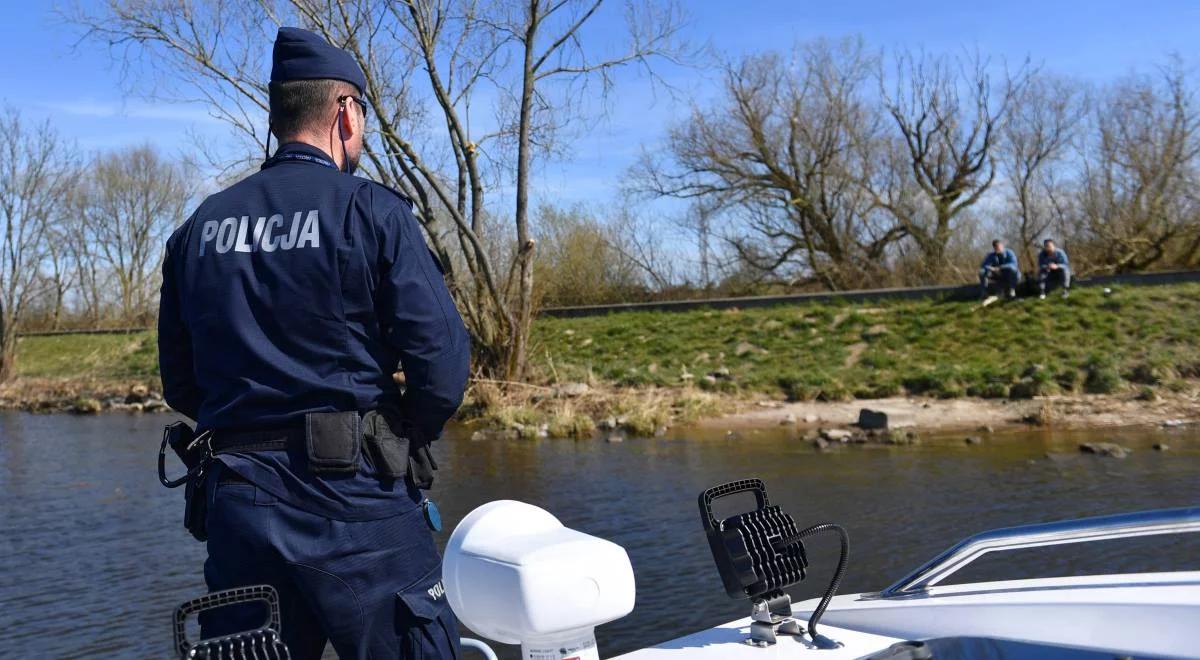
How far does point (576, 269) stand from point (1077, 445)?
18365 mm

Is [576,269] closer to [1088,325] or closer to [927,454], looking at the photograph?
[1088,325]

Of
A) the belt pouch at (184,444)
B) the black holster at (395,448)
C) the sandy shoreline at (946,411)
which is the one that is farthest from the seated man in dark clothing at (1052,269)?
the belt pouch at (184,444)

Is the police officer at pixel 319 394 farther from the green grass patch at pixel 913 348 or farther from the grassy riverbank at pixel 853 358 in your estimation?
the green grass patch at pixel 913 348

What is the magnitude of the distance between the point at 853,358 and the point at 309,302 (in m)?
16.7

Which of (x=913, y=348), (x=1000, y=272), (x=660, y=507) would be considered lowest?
(x=660, y=507)

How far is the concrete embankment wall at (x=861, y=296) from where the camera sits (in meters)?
19.2

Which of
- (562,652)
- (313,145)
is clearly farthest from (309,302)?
(562,652)

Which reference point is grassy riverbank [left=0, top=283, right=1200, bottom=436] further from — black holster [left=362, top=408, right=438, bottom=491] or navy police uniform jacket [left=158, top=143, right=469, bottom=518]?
navy police uniform jacket [left=158, top=143, right=469, bottom=518]

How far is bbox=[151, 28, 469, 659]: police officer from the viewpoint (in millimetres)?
2309

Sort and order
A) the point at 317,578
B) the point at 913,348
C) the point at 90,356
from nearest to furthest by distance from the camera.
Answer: the point at 317,578 → the point at 913,348 → the point at 90,356

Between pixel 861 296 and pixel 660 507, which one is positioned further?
pixel 861 296

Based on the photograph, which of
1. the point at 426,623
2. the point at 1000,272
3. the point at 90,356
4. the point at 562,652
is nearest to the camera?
the point at 562,652

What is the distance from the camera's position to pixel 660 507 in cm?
998

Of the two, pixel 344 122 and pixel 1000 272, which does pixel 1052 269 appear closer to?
pixel 1000 272
